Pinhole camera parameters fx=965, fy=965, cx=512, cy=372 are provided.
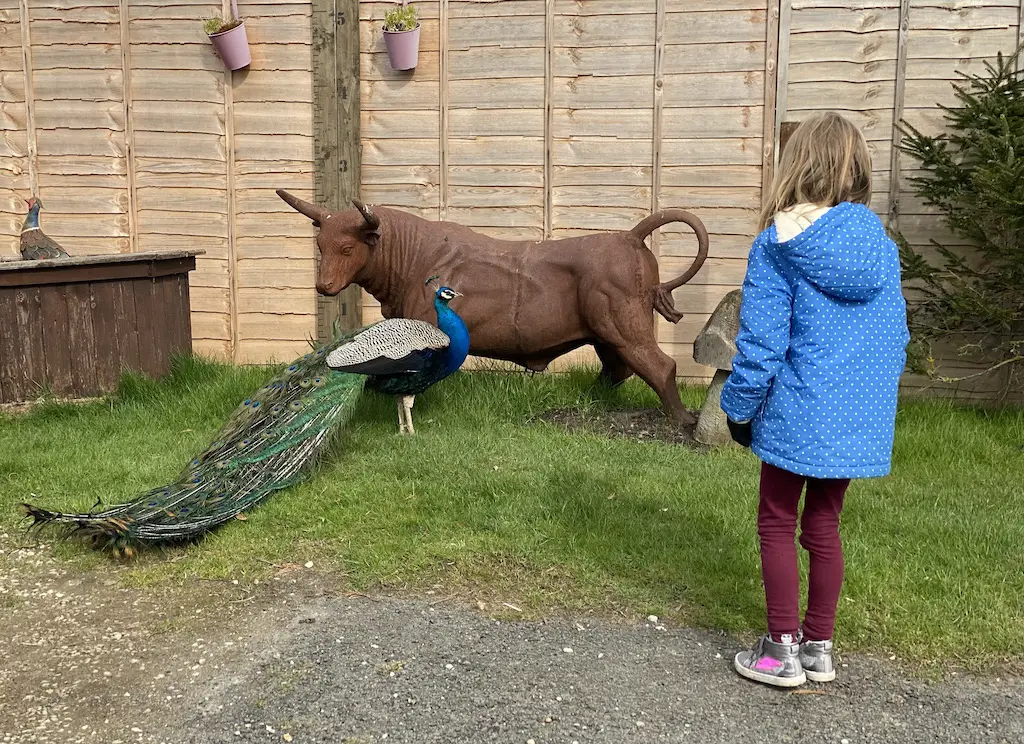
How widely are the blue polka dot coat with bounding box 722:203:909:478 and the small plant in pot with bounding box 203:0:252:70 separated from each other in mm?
6204

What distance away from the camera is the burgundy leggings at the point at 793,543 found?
130 inches

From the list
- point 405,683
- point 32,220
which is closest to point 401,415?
point 405,683

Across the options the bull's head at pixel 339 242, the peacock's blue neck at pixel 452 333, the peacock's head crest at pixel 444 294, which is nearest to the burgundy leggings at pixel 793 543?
the peacock's blue neck at pixel 452 333

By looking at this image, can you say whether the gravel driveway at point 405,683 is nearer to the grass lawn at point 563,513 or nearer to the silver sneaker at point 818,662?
the silver sneaker at point 818,662

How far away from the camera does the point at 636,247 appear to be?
649 cm

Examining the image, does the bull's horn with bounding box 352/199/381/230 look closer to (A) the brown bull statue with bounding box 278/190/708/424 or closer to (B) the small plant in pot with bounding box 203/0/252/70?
(A) the brown bull statue with bounding box 278/190/708/424

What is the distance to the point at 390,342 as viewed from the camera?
5648 mm

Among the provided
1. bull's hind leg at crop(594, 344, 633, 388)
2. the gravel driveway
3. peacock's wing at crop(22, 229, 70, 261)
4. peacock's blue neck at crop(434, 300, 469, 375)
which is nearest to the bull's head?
peacock's blue neck at crop(434, 300, 469, 375)

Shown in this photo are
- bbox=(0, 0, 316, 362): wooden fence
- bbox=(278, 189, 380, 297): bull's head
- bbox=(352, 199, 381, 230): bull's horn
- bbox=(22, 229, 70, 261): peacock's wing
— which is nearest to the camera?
bbox=(352, 199, 381, 230): bull's horn

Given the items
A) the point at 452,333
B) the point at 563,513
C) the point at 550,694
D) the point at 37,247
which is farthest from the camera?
the point at 37,247

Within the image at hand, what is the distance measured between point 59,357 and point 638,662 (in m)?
5.24

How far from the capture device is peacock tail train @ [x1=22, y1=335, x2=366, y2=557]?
4.41 meters

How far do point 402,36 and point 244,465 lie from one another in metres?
4.24

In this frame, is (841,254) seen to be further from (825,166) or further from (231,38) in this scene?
(231,38)
